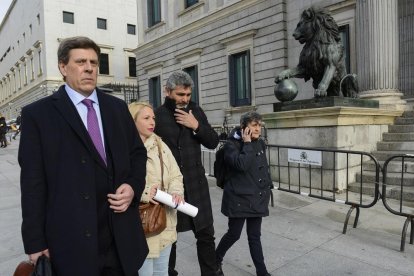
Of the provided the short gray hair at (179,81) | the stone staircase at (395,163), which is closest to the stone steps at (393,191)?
the stone staircase at (395,163)

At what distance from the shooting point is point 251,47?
54.9 ft

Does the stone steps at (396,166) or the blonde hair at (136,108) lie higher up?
the blonde hair at (136,108)

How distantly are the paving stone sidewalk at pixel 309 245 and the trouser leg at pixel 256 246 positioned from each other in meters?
0.30

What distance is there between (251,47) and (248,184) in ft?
46.7

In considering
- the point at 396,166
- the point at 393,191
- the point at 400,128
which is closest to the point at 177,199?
the point at 393,191

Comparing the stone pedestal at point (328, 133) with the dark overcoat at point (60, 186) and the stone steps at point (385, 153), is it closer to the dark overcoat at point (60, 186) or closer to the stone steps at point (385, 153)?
the stone steps at point (385, 153)

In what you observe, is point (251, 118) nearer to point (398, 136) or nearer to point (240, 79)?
point (398, 136)

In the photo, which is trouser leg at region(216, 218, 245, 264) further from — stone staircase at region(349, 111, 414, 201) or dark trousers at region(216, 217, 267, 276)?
stone staircase at region(349, 111, 414, 201)

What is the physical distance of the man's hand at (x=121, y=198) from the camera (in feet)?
6.51

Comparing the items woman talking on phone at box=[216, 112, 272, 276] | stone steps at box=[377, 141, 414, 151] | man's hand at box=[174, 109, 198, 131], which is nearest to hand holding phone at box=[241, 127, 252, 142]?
woman talking on phone at box=[216, 112, 272, 276]

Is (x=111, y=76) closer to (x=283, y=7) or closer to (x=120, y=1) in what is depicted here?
(x=120, y=1)

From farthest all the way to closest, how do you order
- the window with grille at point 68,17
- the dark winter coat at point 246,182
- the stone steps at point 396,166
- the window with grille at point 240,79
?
the window with grille at point 68,17, the window with grille at point 240,79, the stone steps at point 396,166, the dark winter coat at point 246,182

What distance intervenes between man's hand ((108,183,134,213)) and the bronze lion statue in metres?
6.22

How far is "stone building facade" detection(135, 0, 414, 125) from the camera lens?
33.2 ft
